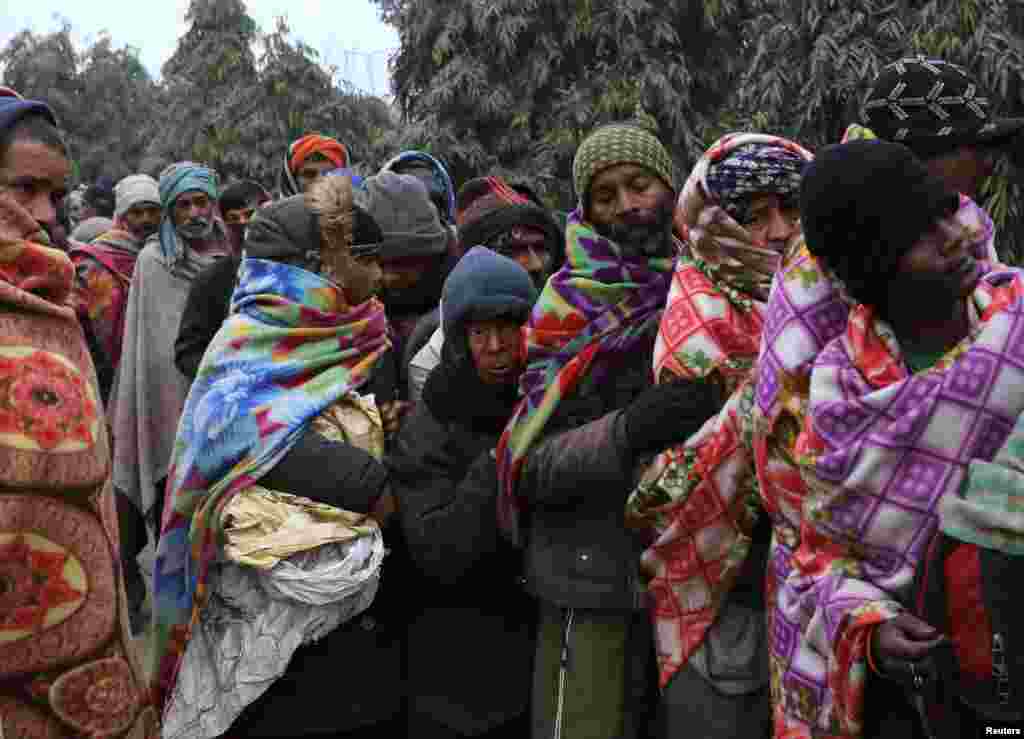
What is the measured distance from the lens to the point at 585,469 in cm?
261

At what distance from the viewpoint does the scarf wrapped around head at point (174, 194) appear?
18.7 feet

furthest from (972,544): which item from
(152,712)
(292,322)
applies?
(292,322)

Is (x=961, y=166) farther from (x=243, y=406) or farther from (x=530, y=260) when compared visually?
(x=243, y=406)

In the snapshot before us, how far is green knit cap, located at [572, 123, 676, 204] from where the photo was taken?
294 cm

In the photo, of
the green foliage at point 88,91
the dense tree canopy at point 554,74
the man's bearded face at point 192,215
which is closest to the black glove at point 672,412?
the man's bearded face at point 192,215

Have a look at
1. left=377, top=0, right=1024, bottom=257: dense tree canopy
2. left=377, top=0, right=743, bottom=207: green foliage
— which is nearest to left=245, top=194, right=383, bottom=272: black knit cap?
left=377, top=0, right=1024, bottom=257: dense tree canopy

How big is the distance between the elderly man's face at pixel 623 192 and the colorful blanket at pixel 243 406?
798 mm

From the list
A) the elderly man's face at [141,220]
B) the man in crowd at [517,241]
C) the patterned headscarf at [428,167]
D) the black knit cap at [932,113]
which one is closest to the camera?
the black knit cap at [932,113]

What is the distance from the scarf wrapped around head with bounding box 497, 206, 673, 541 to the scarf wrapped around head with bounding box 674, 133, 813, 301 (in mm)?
224

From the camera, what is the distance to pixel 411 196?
405 cm

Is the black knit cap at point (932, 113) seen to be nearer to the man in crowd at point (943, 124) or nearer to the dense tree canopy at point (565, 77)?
the man in crowd at point (943, 124)

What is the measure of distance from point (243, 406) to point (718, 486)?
1.30 m

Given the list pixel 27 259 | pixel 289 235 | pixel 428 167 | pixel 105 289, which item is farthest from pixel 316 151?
pixel 27 259

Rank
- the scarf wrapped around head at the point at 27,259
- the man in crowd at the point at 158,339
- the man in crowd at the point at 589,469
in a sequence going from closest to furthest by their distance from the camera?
the scarf wrapped around head at the point at 27,259
the man in crowd at the point at 589,469
the man in crowd at the point at 158,339
